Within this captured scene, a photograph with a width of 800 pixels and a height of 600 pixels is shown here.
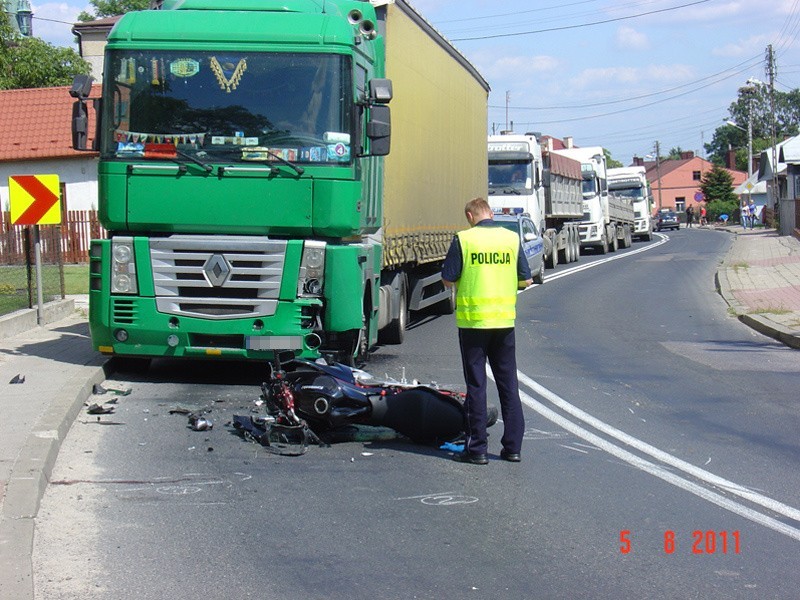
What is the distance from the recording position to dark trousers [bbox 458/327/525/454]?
24.8ft

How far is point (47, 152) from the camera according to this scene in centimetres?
3378

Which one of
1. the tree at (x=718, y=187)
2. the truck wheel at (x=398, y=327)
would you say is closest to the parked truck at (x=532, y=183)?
the truck wheel at (x=398, y=327)

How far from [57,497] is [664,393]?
20.6ft

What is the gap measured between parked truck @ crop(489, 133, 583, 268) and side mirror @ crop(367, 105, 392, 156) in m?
18.9

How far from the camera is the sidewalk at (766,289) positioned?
16078mm

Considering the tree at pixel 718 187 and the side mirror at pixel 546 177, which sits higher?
the tree at pixel 718 187

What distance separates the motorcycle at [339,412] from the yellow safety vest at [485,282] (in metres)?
0.78

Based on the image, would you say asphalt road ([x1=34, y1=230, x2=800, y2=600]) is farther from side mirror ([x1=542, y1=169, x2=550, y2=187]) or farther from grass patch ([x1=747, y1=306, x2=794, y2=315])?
side mirror ([x1=542, y1=169, x2=550, y2=187])

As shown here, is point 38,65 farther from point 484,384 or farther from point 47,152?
point 484,384

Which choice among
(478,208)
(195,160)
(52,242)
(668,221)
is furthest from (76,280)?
(668,221)

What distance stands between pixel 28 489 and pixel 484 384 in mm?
3036

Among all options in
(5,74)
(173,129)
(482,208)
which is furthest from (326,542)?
(5,74)
